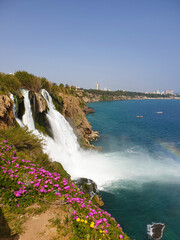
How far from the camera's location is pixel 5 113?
30.3 ft

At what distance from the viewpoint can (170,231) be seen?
9.92 meters

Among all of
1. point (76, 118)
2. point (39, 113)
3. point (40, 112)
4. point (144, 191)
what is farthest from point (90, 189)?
point (76, 118)

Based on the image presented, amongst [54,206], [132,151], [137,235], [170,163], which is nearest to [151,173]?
[170,163]

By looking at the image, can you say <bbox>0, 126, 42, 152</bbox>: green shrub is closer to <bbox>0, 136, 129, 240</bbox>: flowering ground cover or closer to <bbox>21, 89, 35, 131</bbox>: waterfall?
<bbox>0, 136, 129, 240</bbox>: flowering ground cover

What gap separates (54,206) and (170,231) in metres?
9.80

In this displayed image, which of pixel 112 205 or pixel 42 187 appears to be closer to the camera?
pixel 42 187

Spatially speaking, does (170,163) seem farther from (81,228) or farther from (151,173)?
(81,228)

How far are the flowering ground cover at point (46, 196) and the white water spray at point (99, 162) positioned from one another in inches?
324

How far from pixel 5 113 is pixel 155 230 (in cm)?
1268

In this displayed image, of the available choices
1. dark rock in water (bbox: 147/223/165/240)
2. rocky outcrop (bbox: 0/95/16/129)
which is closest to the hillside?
rocky outcrop (bbox: 0/95/16/129)

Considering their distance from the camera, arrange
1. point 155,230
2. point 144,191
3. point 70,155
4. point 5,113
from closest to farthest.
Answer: point 5,113 < point 155,230 < point 144,191 < point 70,155

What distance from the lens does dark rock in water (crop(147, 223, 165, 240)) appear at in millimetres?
9469

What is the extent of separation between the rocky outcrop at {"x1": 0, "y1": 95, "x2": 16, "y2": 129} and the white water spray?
2862 mm

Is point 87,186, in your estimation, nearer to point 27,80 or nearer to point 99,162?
point 99,162
